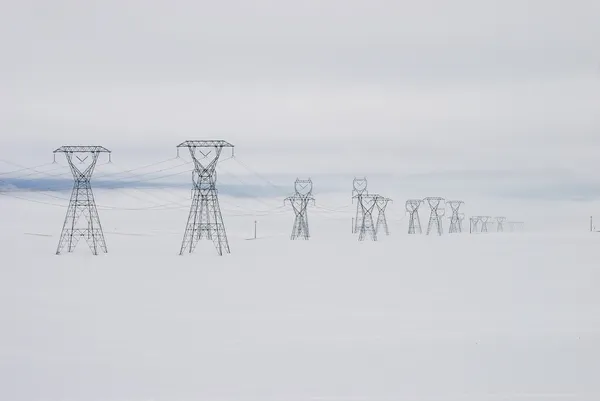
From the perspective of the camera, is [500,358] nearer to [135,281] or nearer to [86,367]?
[86,367]

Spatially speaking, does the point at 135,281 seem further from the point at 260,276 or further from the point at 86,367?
the point at 86,367

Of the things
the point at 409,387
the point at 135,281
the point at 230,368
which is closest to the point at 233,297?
the point at 135,281

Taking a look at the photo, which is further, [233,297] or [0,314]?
[233,297]

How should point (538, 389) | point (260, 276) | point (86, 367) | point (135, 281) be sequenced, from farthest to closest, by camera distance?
point (260, 276), point (135, 281), point (86, 367), point (538, 389)

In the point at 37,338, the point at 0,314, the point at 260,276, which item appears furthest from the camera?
the point at 260,276

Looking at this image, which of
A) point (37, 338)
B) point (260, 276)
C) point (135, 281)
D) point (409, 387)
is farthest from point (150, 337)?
point (260, 276)

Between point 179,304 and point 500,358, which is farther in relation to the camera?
point 179,304

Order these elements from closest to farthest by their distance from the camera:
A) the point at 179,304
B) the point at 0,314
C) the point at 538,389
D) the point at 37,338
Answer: the point at 538,389 → the point at 37,338 → the point at 0,314 → the point at 179,304

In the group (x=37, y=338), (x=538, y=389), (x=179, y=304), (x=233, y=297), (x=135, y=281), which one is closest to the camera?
(x=538, y=389)
